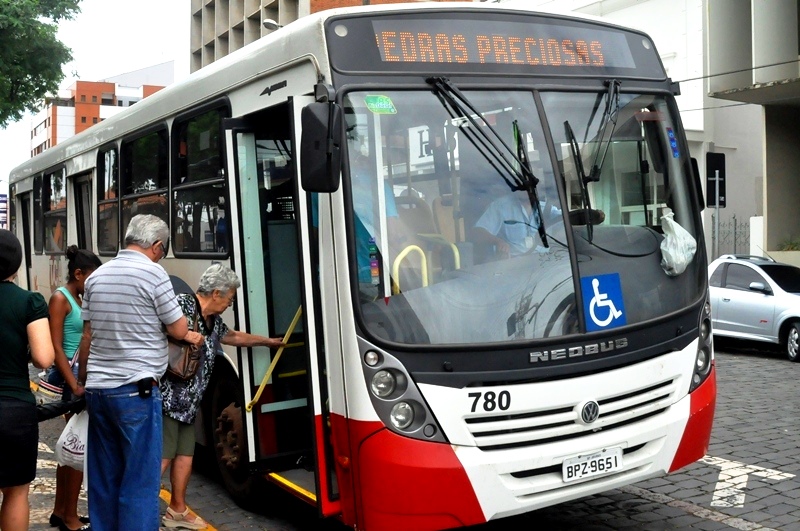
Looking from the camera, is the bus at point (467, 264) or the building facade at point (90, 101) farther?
the building facade at point (90, 101)

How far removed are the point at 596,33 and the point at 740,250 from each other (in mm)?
25809

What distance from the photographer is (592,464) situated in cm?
495

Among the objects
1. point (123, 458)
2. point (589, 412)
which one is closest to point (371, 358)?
point (589, 412)

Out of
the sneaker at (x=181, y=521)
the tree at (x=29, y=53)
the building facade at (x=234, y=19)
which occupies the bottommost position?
the sneaker at (x=181, y=521)

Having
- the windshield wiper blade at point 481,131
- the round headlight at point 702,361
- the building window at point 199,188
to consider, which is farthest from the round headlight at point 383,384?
Answer: the building window at point 199,188

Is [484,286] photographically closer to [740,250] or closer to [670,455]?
[670,455]

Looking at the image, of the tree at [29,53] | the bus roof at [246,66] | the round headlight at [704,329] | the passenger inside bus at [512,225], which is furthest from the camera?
the tree at [29,53]

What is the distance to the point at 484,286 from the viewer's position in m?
4.91

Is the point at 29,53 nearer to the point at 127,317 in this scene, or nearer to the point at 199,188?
the point at 199,188

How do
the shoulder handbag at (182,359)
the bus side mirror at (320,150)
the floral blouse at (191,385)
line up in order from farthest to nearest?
the floral blouse at (191,385), the shoulder handbag at (182,359), the bus side mirror at (320,150)

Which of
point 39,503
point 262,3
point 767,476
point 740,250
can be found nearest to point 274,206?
point 39,503

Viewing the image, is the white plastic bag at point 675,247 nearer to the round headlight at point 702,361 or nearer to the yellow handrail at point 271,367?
the round headlight at point 702,361

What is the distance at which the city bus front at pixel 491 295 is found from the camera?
4699 millimetres

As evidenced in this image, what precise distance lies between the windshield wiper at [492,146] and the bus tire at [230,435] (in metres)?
2.35
